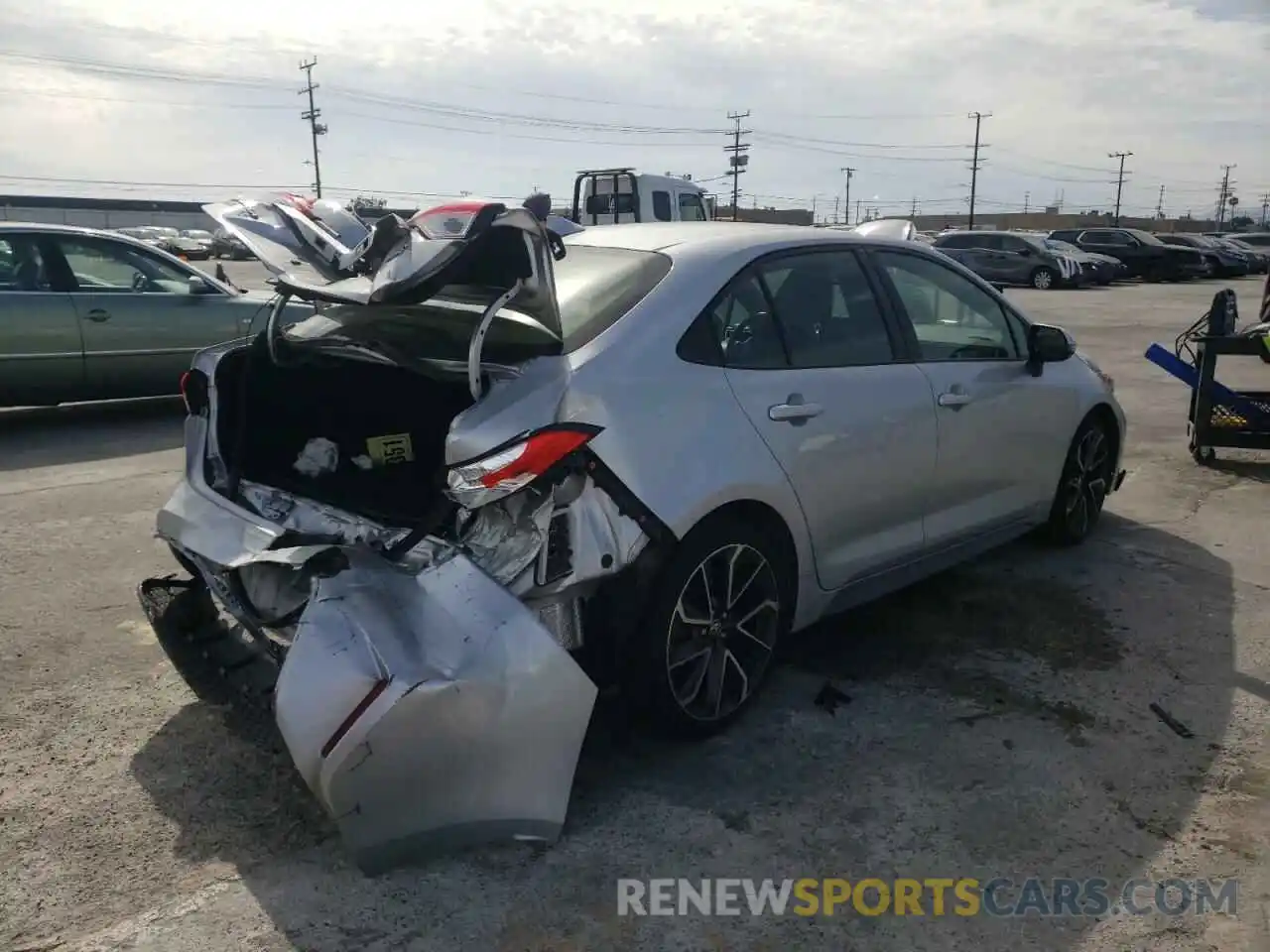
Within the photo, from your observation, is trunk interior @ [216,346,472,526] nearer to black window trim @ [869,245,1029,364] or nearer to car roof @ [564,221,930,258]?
car roof @ [564,221,930,258]

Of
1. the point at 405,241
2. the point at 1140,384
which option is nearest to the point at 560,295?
the point at 405,241

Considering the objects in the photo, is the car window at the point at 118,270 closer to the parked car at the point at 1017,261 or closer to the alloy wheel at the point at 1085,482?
the alloy wheel at the point at 1085,482

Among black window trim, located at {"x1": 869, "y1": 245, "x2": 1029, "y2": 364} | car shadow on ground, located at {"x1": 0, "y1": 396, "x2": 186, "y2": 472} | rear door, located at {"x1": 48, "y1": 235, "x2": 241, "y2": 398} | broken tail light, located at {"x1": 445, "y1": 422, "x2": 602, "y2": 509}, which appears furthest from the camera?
rear door, located at {"x1": 48, "y1": 235, "x2": 241, "y2": 398}

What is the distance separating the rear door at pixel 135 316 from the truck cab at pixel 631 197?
11679mm

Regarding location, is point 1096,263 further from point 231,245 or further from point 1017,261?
point 231,245

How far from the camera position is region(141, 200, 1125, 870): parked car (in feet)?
8.54

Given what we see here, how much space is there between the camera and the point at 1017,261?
28.9m

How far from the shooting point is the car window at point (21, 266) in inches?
307

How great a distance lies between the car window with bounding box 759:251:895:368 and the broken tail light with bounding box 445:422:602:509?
1117 mm

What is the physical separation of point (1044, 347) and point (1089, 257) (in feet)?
95.6

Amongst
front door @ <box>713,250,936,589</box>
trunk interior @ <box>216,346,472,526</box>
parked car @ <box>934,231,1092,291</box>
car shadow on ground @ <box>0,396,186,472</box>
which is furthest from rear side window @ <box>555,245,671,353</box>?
parked car @ <box>934,231,1092,291</box>

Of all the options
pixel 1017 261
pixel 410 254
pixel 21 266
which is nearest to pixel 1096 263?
pixel 1017 261

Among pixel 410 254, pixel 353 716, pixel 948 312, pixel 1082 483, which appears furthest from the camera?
pixel 1082 483

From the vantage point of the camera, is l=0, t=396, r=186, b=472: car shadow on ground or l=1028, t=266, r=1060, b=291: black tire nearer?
l=0, t=396, r=186, b=472: car shadow on ground
